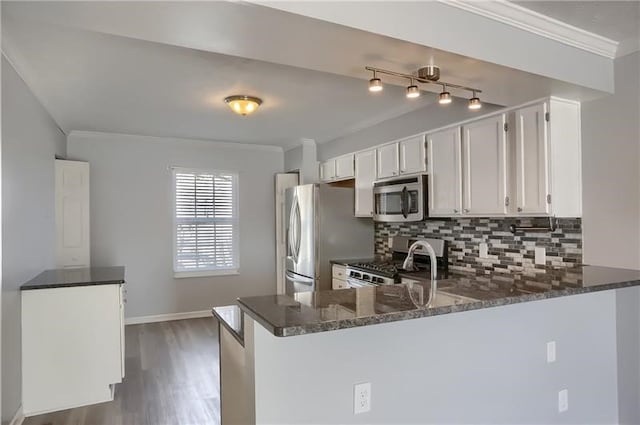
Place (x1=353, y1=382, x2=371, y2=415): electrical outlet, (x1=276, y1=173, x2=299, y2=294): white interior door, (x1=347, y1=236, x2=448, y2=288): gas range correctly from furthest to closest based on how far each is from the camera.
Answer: (x1=276, y1=173, x2=299, y2=294): white interior door
(x1=347, y1=236, x2=448, y2=288): gas range
(x1=353, y1=382, x2=371, y2=415): electrical outlet

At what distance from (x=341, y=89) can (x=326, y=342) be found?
7.53 ft

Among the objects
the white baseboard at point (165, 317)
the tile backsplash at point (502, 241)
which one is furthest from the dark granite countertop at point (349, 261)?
the white baseboard at point (165, 317)

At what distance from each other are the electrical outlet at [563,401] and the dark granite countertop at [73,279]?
299 centimetres

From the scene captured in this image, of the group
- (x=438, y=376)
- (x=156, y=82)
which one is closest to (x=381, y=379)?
(x=438, y=376)

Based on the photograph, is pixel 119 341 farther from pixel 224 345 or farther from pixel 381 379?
pixel 381 379

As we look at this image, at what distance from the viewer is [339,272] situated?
439cm

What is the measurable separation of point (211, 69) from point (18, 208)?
1.59 metres

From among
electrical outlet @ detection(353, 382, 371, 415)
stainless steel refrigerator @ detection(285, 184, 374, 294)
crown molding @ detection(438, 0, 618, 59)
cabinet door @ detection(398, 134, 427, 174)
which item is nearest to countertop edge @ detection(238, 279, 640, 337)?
electrical outlet @ detection(353, 382, 371, 415)

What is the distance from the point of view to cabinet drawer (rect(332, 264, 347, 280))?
4.29 metres

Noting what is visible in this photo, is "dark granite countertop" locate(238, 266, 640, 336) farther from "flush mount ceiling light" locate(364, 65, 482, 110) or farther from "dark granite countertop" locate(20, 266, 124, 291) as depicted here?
"dark granite countertop" locate(20, 266, 124, 291)

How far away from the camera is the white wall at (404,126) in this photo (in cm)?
336

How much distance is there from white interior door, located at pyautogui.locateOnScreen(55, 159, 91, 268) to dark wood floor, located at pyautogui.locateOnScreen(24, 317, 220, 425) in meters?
1.10

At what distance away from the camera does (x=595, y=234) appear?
8.70ft

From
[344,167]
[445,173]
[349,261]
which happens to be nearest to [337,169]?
[344,167]
